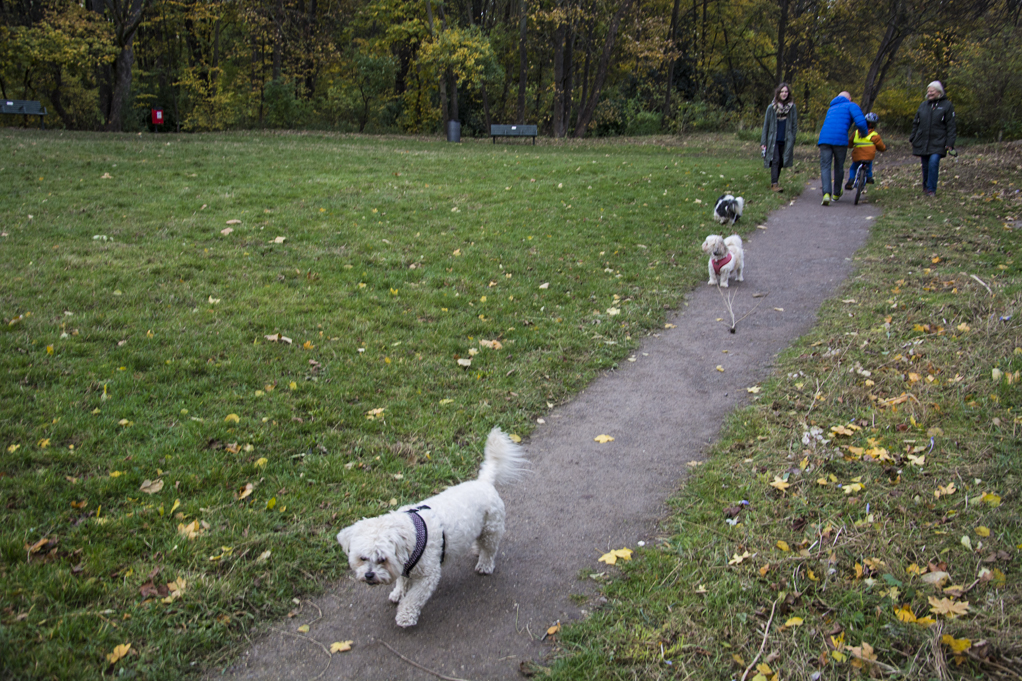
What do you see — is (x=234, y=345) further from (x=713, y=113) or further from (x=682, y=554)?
(x=713, y=113)

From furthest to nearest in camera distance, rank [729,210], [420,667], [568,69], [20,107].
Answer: [568,69], [20,107], [729,210], [420,667]

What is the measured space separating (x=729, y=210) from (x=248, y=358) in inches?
341

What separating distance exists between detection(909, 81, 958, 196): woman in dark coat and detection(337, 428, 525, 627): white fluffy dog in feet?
40.5

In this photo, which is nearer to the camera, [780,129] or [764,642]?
[764,642]

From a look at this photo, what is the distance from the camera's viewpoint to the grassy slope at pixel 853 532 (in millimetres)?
3061

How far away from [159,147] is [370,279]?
39.4 feet

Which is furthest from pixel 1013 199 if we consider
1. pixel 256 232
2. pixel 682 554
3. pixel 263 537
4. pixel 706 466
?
pixel 263 537

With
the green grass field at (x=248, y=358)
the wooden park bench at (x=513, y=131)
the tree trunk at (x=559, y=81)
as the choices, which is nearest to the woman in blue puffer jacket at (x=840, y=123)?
the green grass field at (x=248, y=358)

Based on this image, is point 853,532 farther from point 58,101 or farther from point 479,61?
point 58,101

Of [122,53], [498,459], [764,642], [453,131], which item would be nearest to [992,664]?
[764,642]

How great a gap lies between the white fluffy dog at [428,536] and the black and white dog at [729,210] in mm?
8828

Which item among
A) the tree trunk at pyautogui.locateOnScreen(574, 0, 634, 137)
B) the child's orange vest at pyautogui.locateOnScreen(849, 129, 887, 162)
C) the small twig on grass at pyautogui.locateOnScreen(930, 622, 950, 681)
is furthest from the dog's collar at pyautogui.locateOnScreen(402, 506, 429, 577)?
the tree trunk at pyautogui.locateOnScreen(574, 0, 634, 137)

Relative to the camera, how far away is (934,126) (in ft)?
40.5

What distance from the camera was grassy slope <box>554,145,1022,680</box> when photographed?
3.06 m
